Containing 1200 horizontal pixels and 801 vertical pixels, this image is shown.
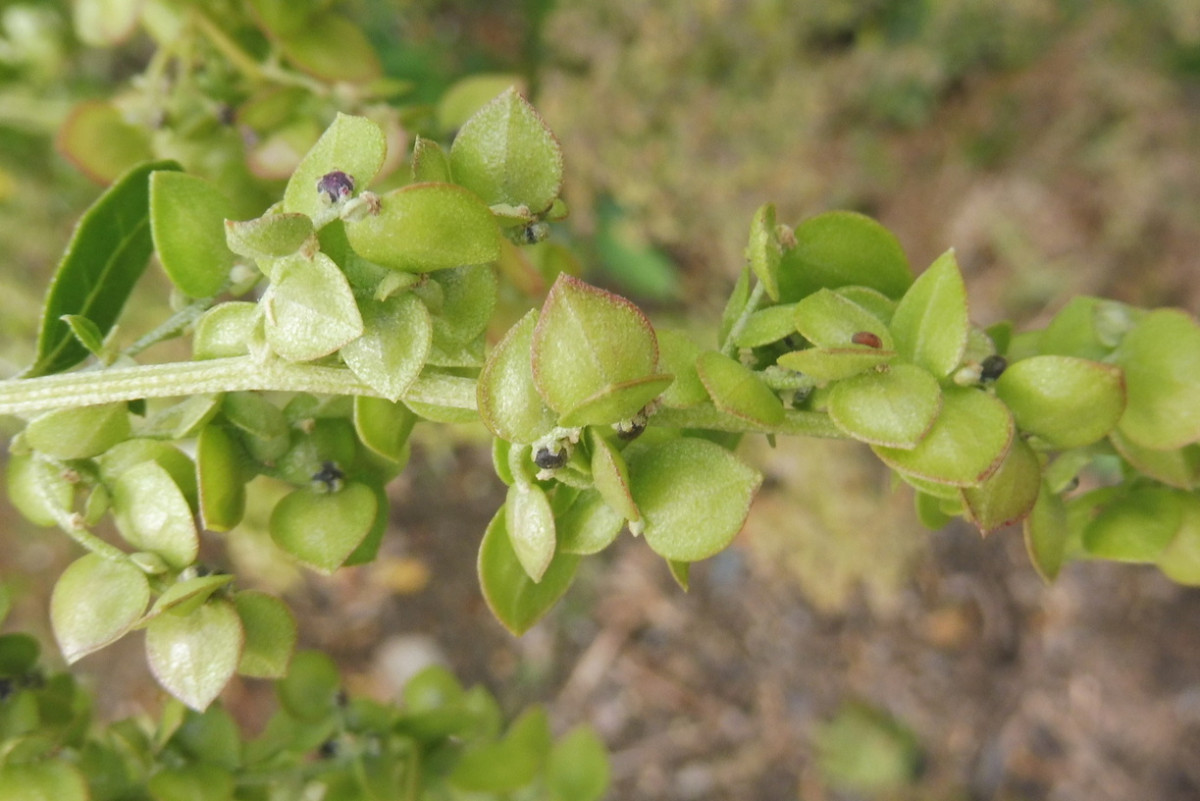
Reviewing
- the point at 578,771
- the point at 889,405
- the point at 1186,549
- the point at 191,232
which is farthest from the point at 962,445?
the point at 578,771

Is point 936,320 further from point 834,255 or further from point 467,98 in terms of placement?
point 467,98

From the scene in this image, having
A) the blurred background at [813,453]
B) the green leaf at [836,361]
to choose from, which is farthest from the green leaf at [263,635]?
the blurred background at [813,453]

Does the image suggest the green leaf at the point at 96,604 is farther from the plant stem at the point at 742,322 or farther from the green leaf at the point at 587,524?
the plant stem at the point at 742,322

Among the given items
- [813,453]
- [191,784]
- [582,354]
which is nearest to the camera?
[582,354]

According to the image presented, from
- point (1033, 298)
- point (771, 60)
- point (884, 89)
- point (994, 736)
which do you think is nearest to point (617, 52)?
point (771, 60)

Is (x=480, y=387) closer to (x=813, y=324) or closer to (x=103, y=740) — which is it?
(x=813, y=324)

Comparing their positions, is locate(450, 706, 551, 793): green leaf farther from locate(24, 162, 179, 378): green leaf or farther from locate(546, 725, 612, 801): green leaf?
locate(24, 162, 179, 378): green leaf
